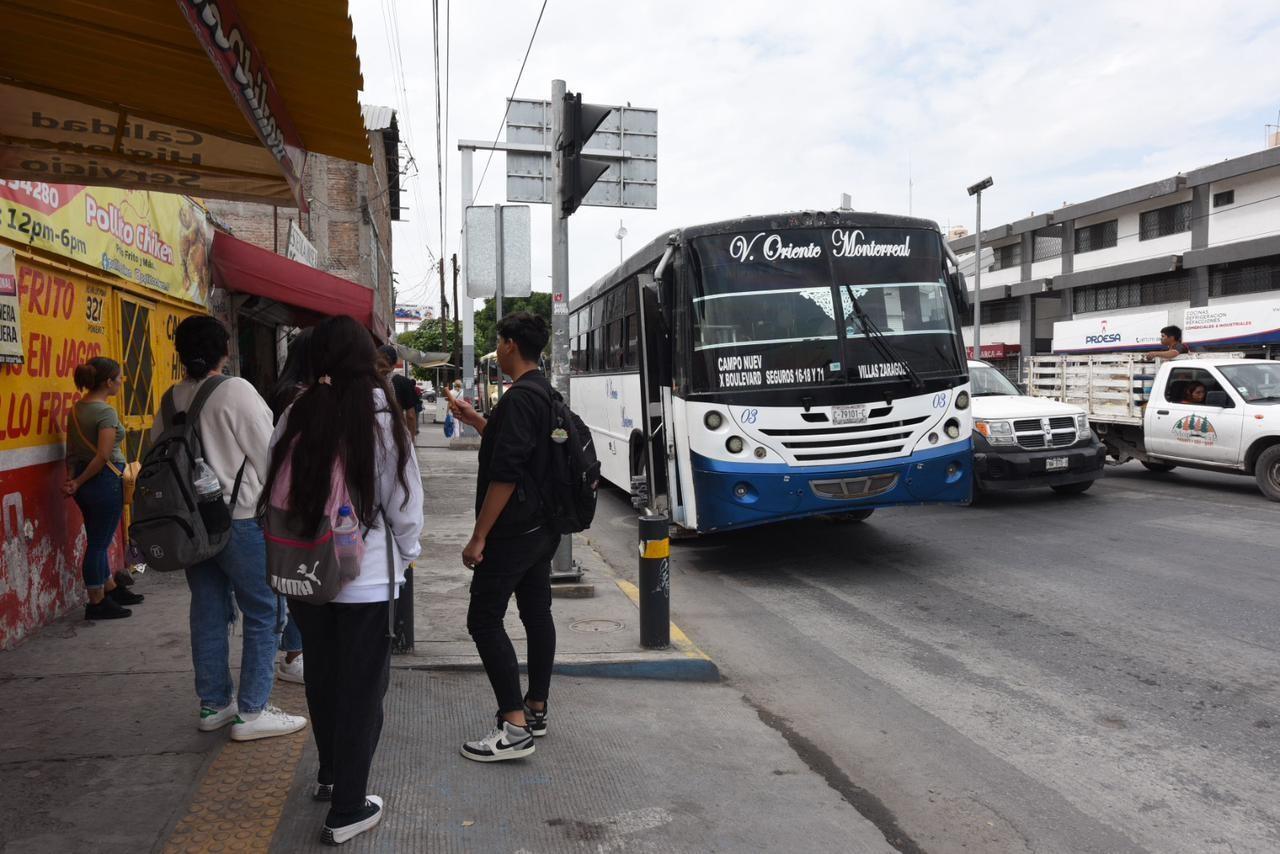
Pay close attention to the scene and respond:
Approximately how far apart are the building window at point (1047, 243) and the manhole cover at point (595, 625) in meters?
42.1

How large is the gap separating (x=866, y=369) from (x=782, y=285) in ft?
3.38

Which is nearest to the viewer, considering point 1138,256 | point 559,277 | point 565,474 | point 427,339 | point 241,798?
point 241,798

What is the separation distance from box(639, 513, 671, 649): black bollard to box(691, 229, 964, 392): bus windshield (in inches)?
103

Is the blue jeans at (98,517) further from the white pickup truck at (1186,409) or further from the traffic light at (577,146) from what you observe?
the white pickup truck at (1186,409)

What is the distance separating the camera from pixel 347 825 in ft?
10.5

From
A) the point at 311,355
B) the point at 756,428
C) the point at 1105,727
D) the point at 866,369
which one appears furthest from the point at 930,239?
the point at 311,355

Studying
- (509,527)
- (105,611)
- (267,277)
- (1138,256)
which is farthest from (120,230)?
(1138,256)

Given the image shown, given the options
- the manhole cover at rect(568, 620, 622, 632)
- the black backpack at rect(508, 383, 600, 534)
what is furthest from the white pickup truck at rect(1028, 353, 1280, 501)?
the black backpack at rect(508, 383, 600, 534)

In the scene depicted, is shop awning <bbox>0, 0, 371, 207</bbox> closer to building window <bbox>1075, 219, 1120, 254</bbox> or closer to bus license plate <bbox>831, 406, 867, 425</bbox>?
bus license plate <bbox>831, 406, 867, 425</bbox>

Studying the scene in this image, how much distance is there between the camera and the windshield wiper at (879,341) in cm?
807

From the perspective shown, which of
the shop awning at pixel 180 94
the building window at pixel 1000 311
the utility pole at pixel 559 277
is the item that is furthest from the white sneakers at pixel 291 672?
the building window at pixel 1000 311

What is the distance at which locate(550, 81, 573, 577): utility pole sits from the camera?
23.5 feet

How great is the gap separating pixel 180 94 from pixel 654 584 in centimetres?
348

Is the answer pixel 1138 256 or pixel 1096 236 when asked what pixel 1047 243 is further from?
pixel 1138 256
